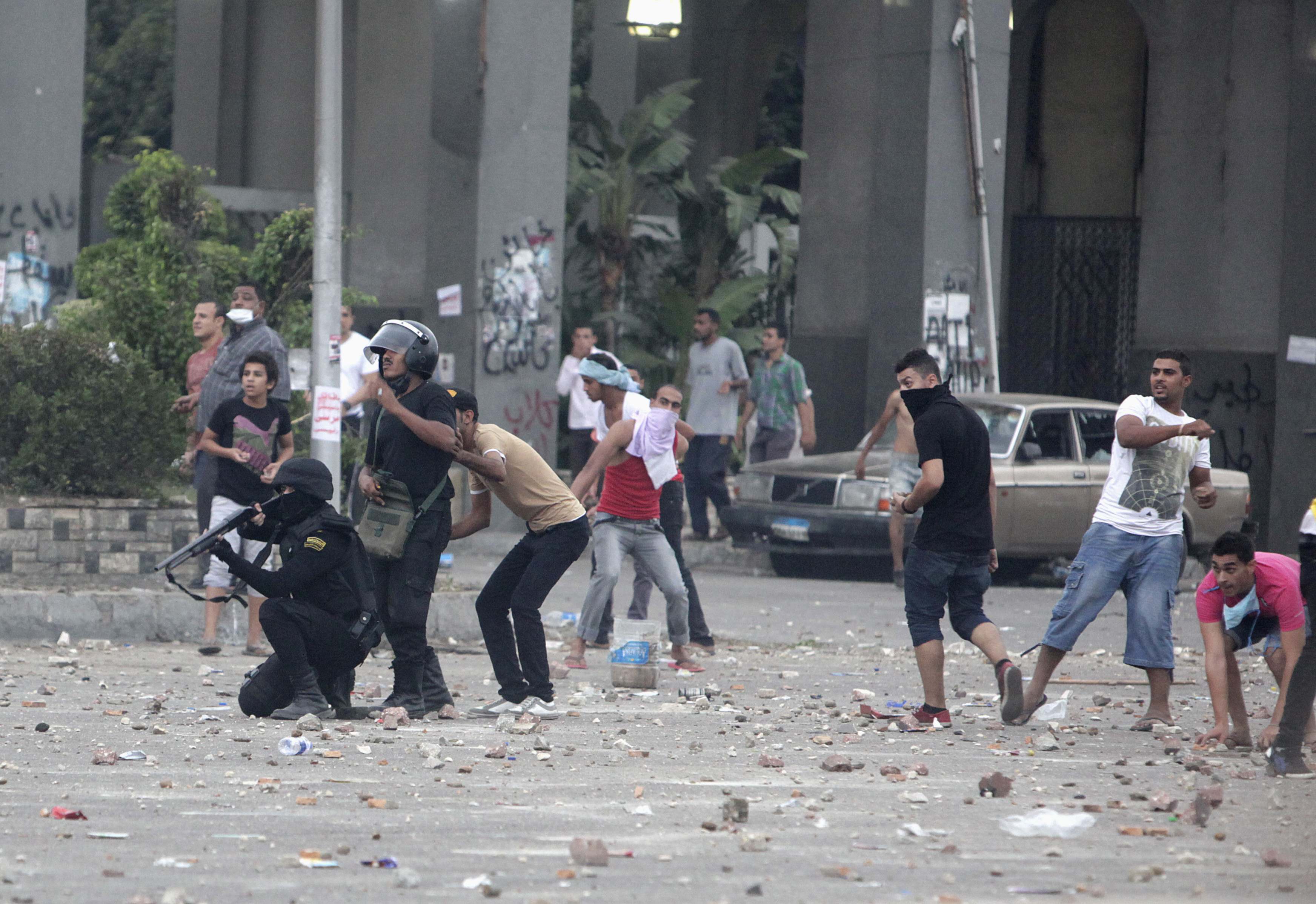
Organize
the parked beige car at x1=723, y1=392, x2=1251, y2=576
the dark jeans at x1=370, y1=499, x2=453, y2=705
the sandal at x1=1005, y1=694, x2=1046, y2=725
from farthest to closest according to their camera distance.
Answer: the parked beige car at x1=723, y1=392, x2=1251, y2=576, the sandal at x1=1005, y1=694, x2=1046, y2=725, the dark jeans at x1=370, y1=499, x2=453, y2=705

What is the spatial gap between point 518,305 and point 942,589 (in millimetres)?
10667

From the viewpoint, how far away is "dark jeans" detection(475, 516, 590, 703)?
880cm

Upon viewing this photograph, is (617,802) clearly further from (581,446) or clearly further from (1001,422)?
(581,446)

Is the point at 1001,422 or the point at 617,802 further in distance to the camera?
the point at 1001,422

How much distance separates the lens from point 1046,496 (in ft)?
51.9

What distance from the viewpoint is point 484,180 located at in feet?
61.2

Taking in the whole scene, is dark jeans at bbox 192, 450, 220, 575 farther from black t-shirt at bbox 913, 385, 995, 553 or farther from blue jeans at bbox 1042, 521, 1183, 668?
blue jeans at bbox 1042, 521, 1183, 668

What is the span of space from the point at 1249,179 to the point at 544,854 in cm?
1829

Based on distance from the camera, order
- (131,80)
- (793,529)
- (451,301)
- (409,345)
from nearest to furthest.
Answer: (409,345) → (793,529) → (451,301) → (131,80)

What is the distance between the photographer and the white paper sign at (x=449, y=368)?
782 inches

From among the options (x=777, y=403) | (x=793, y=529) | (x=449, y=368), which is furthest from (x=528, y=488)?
(x=449, y=368)

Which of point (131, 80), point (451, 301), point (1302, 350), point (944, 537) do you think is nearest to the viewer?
point (944, 537)

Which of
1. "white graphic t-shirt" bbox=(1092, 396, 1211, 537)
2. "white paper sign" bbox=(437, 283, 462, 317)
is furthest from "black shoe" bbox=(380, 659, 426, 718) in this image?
"white paper sign" bbox=(437, 283, 462, 317)

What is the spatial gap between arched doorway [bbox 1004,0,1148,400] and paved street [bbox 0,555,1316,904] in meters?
14.6
